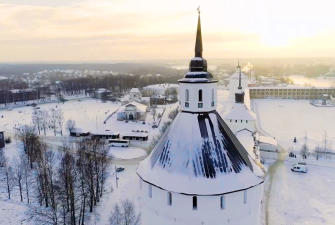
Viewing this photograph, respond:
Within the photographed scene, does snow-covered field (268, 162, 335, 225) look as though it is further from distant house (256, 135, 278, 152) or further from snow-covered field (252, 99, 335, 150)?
snow-covered field (252, 99, 335, 150)

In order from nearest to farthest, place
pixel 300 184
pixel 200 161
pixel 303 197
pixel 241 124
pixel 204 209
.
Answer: pixel 204 209 → pixel 200 161 → pixel 303 197 → pixel 300 184 → pixel 241 124

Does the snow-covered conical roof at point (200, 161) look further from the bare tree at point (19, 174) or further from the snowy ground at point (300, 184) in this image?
the bare tree at point (19, 174)

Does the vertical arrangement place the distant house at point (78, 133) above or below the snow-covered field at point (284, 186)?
above

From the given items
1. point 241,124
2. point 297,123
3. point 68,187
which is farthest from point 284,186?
point 297,123

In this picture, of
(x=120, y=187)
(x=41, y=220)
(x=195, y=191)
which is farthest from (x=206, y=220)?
(x=120, y=187)

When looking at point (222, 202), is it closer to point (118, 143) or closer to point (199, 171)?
point (199, 171)

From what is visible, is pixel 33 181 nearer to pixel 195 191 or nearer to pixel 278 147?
pixel 195 191

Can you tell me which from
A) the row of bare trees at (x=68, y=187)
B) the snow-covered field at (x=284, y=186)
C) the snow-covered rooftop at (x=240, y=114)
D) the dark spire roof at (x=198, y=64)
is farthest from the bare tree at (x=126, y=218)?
the snow-covered rooftop at (x=240, y=114)

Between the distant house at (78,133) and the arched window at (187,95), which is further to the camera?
the distant house at (78,133)

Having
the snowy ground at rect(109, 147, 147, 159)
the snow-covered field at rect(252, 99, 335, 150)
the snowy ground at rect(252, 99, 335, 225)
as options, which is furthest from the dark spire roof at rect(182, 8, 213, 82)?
the snow-covered field at rect(252, 99, 335, 150)
